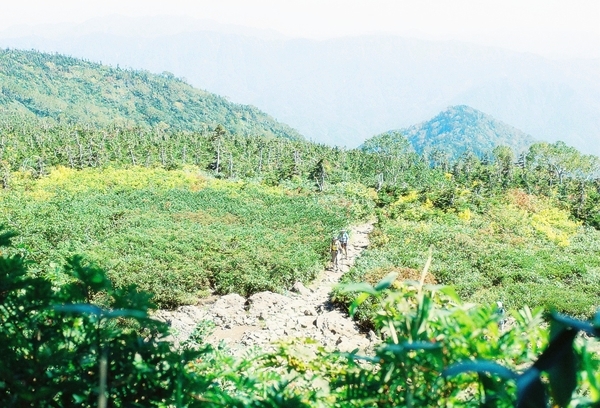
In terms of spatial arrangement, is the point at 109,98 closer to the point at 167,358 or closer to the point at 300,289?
the point at 300,289

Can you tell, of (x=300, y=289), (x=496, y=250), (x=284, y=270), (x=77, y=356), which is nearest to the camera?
(x=77, y=356)

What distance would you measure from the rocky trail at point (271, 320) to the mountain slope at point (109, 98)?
121791mm

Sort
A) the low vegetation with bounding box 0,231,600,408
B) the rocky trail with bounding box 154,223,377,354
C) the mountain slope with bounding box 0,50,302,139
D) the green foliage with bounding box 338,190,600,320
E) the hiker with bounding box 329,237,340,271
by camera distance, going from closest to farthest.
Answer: the low vegetation with bounding box 0,231,600,408 → the rocky trail with bounding box 154,223,377,354 → the green foliage with bounding box 338,190,600,320 → the hiker with bounding box 329,237,340,271 → the mountain slope with bounding box 0,50,302,139

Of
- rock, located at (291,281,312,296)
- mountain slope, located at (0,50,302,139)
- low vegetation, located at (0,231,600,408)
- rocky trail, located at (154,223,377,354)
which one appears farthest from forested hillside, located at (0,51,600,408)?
mountain slope, located at (0,50,302,139)

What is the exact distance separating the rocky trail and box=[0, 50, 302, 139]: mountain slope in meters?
122

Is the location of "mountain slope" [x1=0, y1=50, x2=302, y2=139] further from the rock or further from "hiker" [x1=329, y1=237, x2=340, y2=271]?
the rock

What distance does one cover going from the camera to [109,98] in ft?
478

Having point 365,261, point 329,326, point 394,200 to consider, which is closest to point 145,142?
point 394,200

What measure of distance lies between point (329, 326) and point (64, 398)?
8.75 metres

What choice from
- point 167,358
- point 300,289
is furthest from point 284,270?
point 167,358

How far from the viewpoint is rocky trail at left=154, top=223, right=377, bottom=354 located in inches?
348

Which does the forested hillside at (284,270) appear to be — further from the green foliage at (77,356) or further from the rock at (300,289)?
the rock at (300,289)

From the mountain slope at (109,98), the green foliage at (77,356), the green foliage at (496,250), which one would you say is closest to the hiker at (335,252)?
the green foliage at (496,250)

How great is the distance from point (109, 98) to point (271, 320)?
156 meters
